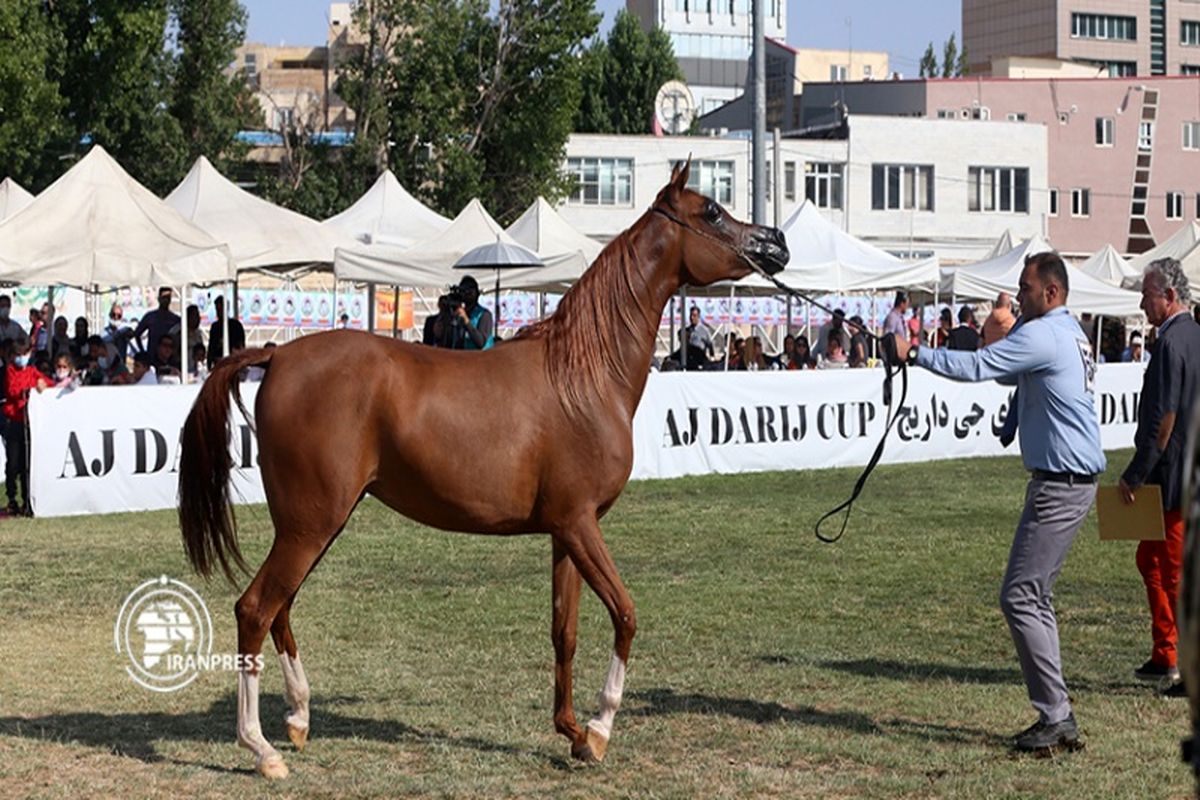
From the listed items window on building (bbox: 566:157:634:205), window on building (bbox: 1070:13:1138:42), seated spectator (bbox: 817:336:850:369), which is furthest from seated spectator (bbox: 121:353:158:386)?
window on building (bbox: 1070:13:1138:42)

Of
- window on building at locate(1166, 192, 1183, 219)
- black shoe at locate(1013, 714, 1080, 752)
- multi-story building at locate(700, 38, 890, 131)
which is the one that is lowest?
black shoe at locate(1013, 714, 1080, 752)

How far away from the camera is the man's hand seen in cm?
896

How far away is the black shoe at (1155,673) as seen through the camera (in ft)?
30.9

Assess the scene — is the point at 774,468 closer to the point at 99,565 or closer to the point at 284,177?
the point at 99,565

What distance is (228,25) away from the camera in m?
57.5

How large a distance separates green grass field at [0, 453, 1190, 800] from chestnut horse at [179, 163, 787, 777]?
49cm

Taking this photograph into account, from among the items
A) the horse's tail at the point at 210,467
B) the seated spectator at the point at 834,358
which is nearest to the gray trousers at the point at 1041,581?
the horse's tail at the point at 210,467

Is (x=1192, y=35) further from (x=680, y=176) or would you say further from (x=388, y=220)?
(x=680, y=176)

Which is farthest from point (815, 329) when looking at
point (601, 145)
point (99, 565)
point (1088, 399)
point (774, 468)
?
point (1088, 399)

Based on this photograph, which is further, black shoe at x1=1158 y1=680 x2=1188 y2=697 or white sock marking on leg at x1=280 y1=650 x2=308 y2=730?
black shoe at x1=1158 y1=680 x2=1188 y2=697

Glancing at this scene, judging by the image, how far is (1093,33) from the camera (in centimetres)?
11656

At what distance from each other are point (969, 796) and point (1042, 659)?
3.48 feet

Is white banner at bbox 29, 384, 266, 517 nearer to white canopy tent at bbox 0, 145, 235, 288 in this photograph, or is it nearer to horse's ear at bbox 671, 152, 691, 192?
white canopy tent at bbox 0, 145, 235, 288

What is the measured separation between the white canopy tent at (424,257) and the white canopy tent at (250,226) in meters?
0.39
